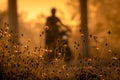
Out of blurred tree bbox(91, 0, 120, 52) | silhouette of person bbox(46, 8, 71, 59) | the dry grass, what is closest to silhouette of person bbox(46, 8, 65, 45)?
silhouette of person bbox(46, 8, 71, 59)

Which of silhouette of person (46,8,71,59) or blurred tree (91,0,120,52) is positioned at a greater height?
blurred tree (91,0,120,52)

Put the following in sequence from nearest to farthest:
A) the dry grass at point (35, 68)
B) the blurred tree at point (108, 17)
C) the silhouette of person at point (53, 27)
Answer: the dry grass at point (35, 68) → the silhouette of person at point (53, 27) → the blurred tree at point (108, 17)

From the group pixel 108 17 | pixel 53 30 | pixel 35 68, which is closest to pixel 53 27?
pixel 53 30

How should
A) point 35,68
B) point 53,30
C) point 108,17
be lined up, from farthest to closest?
point 108,17
point 53,30
point 35,68

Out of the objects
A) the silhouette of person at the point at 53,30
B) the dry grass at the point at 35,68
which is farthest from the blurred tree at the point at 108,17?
the dry grass at the point at 35,68

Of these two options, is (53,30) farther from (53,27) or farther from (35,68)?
(35,68)

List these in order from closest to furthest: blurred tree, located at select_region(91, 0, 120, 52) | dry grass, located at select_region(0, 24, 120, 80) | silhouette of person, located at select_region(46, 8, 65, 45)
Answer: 1. dry grass, located at select_region(0, 24, 120, 80)
2. silhouette of person, located at select_region(46, 8, 65, 45)
3. blurred tree, located at select_region(91, 0, 120, 52)

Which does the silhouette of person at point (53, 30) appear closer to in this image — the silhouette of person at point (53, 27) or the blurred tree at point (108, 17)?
the silhouette of person at point (53, 27)

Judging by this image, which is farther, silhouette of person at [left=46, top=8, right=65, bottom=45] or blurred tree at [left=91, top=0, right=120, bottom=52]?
blurred tree at [left=91, top=0, right=120, bottom=52]

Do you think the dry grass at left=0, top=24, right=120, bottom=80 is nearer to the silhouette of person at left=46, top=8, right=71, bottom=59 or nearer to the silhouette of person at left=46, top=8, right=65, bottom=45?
the silhouette of person at left=46, top=8, right=71, bottom=59

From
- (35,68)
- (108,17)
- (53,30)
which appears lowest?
(35,68)

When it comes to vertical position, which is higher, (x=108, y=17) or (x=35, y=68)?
(x=108, y=17)

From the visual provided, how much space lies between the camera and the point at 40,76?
7.39 meters

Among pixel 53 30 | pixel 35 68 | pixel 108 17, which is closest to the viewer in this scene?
pixel 35 68
